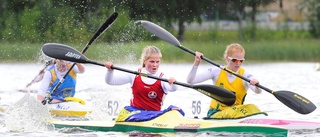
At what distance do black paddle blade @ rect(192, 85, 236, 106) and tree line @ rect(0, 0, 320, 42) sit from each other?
61.6ft

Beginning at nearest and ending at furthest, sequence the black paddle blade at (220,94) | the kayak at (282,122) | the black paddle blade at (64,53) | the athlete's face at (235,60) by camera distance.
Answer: the black paddle blade at (220,94), the kayak at (282,122), the athlete's face at (235,60), the black paddle blade at (64,53)

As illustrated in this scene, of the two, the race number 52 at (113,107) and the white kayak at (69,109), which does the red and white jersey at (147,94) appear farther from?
the white kayak at (69,109)

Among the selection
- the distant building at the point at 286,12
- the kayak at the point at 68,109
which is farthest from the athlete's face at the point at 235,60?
the distant building at the point at 286,12

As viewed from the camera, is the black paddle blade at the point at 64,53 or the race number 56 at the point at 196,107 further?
the black paddle blade at the point at 64,53


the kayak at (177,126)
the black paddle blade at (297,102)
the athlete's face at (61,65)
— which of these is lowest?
the kayak at (177,126)

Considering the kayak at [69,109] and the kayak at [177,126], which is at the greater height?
the kayak at [69,109]

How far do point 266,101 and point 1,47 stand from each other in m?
14.0

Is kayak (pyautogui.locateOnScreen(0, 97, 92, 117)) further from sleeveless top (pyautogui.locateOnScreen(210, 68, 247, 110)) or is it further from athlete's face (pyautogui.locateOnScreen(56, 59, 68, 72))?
sleeveless top (pyautogui.locateOnScreen(210, 68, 247, 110))

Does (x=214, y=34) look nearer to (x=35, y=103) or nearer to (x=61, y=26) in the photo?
(x=61, y=26)

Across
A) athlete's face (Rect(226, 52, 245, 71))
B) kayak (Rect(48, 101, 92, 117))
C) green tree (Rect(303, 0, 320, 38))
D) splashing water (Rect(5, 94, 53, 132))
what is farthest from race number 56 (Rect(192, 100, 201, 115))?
green tree (Rect(303, 0, 320, 38))

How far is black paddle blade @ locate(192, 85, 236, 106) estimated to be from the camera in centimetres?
Answer: 1245

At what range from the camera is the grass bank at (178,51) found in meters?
30.4

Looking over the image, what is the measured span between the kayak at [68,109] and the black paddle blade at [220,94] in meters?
3.44

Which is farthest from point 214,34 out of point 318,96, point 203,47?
point 318,96
